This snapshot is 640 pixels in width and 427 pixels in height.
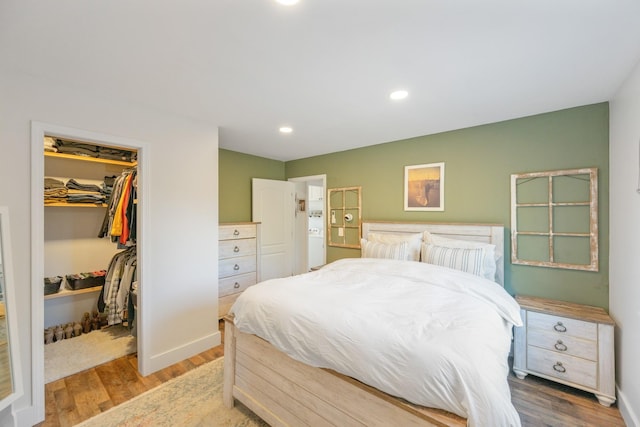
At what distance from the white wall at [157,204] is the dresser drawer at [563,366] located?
9.67 ft

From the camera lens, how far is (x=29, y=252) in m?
1.82

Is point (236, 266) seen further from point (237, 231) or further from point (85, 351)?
point (85, 351)

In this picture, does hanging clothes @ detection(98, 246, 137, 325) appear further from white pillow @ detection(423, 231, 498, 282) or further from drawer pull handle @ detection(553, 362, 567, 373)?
drawer pull handle @ detection(553, 362, 567, 373)

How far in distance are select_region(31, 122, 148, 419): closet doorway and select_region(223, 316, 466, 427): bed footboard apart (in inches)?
42.4

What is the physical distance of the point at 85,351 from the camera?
2752 mm

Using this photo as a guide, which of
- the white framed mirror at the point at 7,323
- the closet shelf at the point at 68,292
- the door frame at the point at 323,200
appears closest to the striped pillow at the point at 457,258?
the door frame at the point at 323,200

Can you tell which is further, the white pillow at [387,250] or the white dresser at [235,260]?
the white dresser at [235,260]

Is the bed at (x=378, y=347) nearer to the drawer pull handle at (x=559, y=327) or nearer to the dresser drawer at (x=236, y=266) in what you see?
the drawer pull handle at (x=559, y=327)

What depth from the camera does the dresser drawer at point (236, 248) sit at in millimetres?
3481

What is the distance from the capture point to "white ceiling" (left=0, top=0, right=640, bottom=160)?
1.25 meters

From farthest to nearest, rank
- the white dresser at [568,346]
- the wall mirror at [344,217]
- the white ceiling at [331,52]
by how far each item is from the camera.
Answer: the wall mirror at [344,217]
the white dresser at [568,346]
the white ceiling at [331,52]

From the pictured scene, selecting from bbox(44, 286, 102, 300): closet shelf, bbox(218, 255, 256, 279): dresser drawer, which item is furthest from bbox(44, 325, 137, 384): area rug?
bbox(218, 255, 256, 279): dresser drawer

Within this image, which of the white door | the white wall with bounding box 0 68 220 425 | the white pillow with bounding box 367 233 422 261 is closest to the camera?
the white wall with bounding box 0 68 220 425

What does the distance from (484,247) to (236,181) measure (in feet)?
10.7
